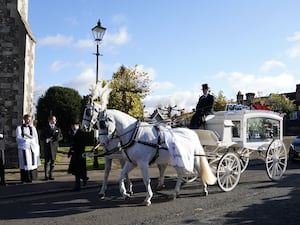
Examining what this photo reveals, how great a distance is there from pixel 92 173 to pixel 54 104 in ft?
53.0

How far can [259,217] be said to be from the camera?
25.1 ft

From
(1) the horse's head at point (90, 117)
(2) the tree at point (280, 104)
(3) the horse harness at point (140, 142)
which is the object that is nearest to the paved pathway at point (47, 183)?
(1) the horse's head at point (90, 117)

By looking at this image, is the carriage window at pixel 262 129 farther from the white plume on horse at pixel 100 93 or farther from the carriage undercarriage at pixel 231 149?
the white plume on horse at pixel 100 93

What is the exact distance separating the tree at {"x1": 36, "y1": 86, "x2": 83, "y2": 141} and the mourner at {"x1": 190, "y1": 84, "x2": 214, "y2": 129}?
18.8m

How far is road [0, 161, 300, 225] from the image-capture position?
744 cm

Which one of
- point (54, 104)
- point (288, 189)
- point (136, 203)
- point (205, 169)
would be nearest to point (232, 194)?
point (205, 169)

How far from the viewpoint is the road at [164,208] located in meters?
7.44

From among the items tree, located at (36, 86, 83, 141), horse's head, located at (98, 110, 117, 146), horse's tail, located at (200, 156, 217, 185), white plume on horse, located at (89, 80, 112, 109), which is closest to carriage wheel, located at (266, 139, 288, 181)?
horse's tail, located at (200, 156, 217, 185)

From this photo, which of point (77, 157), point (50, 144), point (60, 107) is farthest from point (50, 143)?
point (60, 107)

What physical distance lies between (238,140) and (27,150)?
21.2 feet

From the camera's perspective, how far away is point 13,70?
15578 millimetres

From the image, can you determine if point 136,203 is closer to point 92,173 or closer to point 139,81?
point 92,173

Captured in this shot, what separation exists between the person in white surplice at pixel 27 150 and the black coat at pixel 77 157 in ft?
6.08

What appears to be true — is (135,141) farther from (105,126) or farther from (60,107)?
(60,107)
